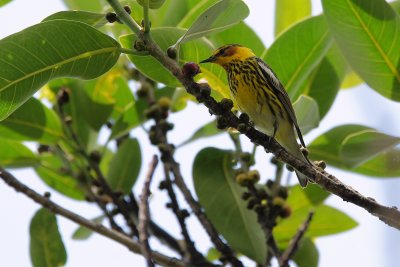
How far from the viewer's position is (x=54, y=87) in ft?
14.5

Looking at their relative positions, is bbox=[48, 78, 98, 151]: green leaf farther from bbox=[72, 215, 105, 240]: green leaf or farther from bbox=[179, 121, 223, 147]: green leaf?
bbox=[179, 121, 223, 147]: green leaf

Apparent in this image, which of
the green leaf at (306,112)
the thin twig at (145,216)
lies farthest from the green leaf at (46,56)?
the green leaf at (306,112)

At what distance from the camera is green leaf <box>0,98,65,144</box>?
402 centimetres

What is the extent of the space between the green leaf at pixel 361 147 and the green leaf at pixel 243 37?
0.98 m

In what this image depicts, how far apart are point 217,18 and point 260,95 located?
4.38 ft

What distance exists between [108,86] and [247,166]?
114cm

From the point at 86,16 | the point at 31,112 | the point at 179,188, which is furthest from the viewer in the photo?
the point at 31,112

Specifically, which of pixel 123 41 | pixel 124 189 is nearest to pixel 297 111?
pixel 123 41

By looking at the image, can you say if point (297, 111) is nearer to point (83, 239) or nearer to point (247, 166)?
point (247, 166)

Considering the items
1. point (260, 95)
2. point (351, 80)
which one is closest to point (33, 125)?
point (260, 95)

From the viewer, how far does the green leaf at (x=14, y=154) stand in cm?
421

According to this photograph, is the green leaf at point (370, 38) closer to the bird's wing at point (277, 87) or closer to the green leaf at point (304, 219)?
the bird's wing at point (277, 87)

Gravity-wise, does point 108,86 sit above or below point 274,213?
above

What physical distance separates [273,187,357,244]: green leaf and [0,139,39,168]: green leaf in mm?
1628
